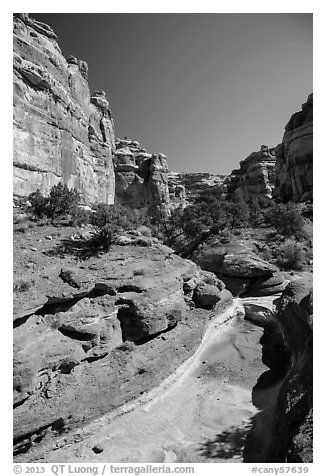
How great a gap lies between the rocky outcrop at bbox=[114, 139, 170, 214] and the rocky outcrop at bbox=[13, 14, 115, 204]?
1297 centimetres

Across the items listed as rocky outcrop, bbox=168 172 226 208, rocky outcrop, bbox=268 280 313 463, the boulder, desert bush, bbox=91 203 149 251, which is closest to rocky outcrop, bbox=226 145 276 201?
rocky outcrop, bbox=168 172 226 208

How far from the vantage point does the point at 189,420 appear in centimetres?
923

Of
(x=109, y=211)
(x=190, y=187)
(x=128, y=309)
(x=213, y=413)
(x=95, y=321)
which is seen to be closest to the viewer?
(x=213, y=413)

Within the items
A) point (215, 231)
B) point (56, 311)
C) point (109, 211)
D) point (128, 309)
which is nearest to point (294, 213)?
point (215, 231)

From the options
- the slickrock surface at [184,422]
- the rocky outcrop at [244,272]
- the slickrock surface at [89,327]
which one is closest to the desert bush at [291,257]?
the rocky outcrop at [244,272]

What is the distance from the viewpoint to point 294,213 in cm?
3238

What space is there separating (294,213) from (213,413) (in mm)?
29130

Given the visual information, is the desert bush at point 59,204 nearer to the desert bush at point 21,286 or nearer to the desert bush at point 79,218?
the desert bush at point 79,218

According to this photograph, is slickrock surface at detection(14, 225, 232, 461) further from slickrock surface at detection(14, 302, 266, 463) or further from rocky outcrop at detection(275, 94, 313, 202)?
rocky outcrop at detection(275, 94, 313, 202)

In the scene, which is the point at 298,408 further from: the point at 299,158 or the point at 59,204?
the point at 299,158

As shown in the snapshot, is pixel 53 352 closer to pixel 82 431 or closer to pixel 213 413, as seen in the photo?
pixel 82 431

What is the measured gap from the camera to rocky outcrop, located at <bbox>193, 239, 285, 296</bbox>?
2247 centimetres

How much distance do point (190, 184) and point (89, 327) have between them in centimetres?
9348

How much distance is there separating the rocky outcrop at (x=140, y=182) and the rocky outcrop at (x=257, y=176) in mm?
22865
